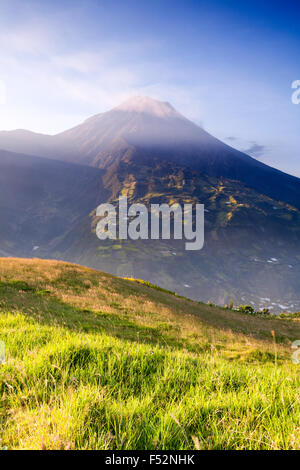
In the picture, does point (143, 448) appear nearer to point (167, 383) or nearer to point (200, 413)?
point (200, 413)

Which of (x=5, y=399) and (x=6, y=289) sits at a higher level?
(x=6, y=289)

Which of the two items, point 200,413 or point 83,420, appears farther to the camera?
point 200,413

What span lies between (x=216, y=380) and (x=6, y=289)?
2208cm

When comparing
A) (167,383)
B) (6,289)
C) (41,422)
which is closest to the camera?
(41,422)

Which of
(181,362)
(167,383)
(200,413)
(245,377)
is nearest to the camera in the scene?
(200,413)
